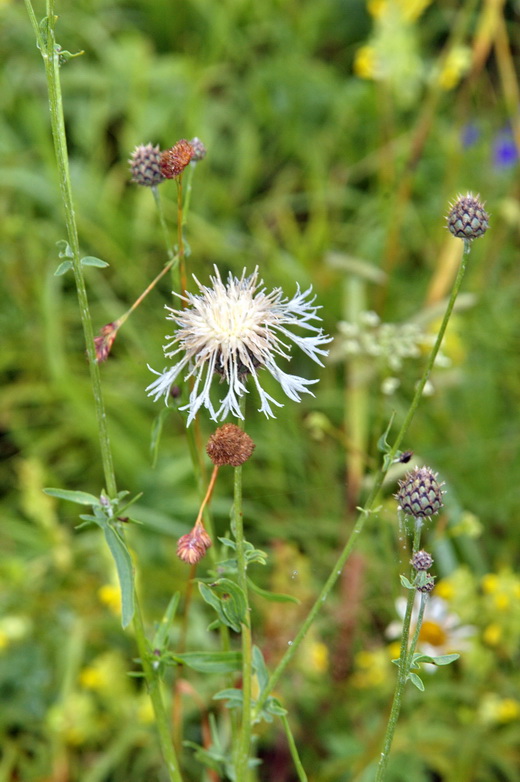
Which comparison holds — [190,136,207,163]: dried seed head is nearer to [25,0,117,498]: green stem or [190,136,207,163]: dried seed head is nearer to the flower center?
[25,0,117,498]: green stem

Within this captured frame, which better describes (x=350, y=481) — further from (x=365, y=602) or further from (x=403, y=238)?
(x=403, y=238)

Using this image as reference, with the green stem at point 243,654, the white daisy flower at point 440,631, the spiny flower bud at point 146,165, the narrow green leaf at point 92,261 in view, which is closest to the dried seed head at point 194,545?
the green stem at point 243,654

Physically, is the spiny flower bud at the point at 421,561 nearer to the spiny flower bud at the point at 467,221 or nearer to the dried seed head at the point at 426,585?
the dried seed head at the point at 426,585

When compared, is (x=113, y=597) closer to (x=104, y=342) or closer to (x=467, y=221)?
(x=104, y=342)

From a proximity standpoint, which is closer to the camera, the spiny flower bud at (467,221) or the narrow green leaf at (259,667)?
the spiny flower bud at (467,221)

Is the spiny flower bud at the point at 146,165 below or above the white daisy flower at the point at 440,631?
above

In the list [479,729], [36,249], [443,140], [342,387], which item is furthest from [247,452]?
[443,140]

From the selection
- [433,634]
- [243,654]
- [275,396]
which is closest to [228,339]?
[243,654]
